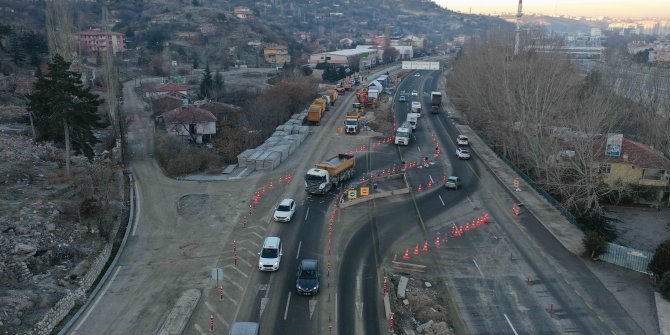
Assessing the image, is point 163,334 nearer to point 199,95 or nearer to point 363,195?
point 363,195

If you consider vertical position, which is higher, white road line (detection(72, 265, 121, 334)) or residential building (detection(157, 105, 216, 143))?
residential building (detection(157, 105, 216, 143))

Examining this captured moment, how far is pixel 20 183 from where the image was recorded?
1276 inches

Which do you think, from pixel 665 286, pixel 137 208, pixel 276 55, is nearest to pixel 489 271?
pixel 665 286

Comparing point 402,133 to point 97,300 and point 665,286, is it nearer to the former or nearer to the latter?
point 665,286

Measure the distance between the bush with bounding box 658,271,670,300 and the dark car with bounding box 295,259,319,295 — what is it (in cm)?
1564

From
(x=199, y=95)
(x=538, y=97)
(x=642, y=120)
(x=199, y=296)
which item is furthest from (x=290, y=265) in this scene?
(x=199, y=95)

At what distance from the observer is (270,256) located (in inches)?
947

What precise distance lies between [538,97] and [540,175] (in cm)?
723

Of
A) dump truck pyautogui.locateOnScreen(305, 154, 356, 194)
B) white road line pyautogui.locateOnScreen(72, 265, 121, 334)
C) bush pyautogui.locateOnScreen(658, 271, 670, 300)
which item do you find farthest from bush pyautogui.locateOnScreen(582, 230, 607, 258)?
white road line pyautogui.locateOnScreen(72, 265, 121, 334)

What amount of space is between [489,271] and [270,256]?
35.6 feet

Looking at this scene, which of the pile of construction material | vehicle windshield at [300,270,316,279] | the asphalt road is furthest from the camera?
the pile of construction material

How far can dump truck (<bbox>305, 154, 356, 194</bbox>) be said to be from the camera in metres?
34.2

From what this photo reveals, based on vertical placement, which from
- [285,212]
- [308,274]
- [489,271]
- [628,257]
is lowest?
[489,271]

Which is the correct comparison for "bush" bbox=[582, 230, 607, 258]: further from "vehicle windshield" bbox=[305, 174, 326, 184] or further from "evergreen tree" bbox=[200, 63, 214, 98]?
"evergreen tree" bbox=[200, 63, 214, 98]
